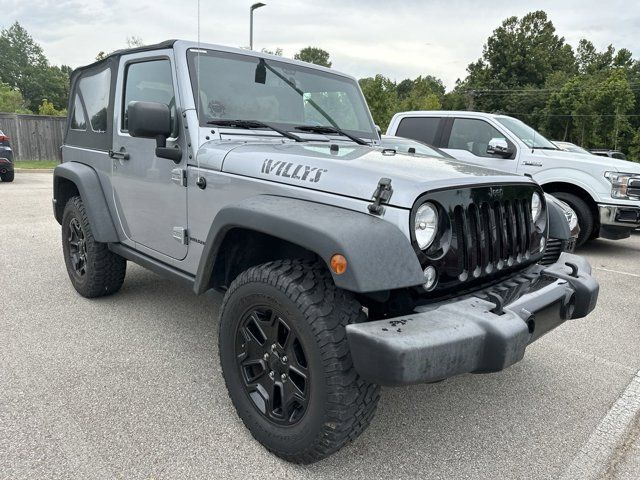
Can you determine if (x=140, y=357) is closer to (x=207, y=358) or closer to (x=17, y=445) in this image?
(x=207, y=358)

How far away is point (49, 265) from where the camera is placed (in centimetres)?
538

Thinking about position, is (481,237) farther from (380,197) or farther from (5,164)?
(5,164)

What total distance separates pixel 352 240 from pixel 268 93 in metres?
1.67

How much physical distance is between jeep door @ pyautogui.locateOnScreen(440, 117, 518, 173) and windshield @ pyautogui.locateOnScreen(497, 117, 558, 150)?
0.81ft

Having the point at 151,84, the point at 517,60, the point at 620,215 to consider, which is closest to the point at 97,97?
the point at 151,84

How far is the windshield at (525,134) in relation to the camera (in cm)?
737

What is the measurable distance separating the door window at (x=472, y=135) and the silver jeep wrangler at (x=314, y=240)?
4.41 metres

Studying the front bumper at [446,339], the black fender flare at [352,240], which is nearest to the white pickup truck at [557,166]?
the front bumper at [446,339]

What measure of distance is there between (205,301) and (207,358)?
1.13 meters

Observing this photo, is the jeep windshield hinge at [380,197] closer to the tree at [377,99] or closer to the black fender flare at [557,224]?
the black fender flare at [557,224]

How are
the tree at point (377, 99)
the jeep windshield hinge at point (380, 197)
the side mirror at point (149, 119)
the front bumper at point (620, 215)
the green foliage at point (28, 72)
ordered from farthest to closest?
the green foliage at point (28, 72)
the tree at point (377, 99)
the front bumper at point (620, 215)
the side mirror at point (149, 119)
the jeep windshield hinge at point (380, 197)

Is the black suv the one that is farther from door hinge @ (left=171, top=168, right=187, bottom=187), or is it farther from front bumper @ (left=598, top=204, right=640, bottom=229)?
front bumper @ (left=598, top=204, right=640, bottom=229)

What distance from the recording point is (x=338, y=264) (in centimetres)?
189

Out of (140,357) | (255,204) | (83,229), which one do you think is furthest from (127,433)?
(83,229)
